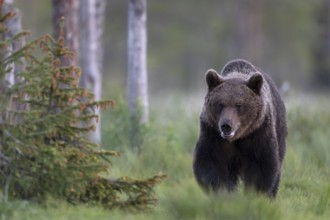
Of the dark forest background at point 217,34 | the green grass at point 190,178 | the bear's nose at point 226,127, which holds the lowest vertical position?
the green grass at point 190,178

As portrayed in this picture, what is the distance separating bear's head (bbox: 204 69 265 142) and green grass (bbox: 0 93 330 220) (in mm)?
698

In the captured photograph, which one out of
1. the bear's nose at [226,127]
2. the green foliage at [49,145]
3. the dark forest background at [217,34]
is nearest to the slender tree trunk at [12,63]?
the green foliage at [49,145]

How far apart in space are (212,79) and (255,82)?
0.42 metres

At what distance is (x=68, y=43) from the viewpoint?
11.5 m

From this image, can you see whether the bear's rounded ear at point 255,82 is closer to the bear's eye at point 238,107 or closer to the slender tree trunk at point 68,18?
the bear's eye at point 238,107

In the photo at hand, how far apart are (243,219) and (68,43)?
591 centimetres

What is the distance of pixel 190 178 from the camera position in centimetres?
934

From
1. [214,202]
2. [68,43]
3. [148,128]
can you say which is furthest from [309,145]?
[214,202]

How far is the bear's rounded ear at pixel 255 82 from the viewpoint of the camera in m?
7.78

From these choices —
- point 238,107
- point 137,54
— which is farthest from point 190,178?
point 137,54

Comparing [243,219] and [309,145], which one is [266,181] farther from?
[309,145]

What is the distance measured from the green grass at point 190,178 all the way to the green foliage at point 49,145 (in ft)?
0.55

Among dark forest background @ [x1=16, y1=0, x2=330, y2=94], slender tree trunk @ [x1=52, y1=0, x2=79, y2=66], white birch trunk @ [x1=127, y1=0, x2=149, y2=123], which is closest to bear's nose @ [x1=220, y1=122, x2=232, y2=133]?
slender tree trunk @ [x1=52, y1=0, x2=79, y2=66]

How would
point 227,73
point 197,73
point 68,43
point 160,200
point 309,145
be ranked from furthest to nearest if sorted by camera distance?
point 197,73 < point 309,145 < point 68,43 < point 227,73 < point 160,200
